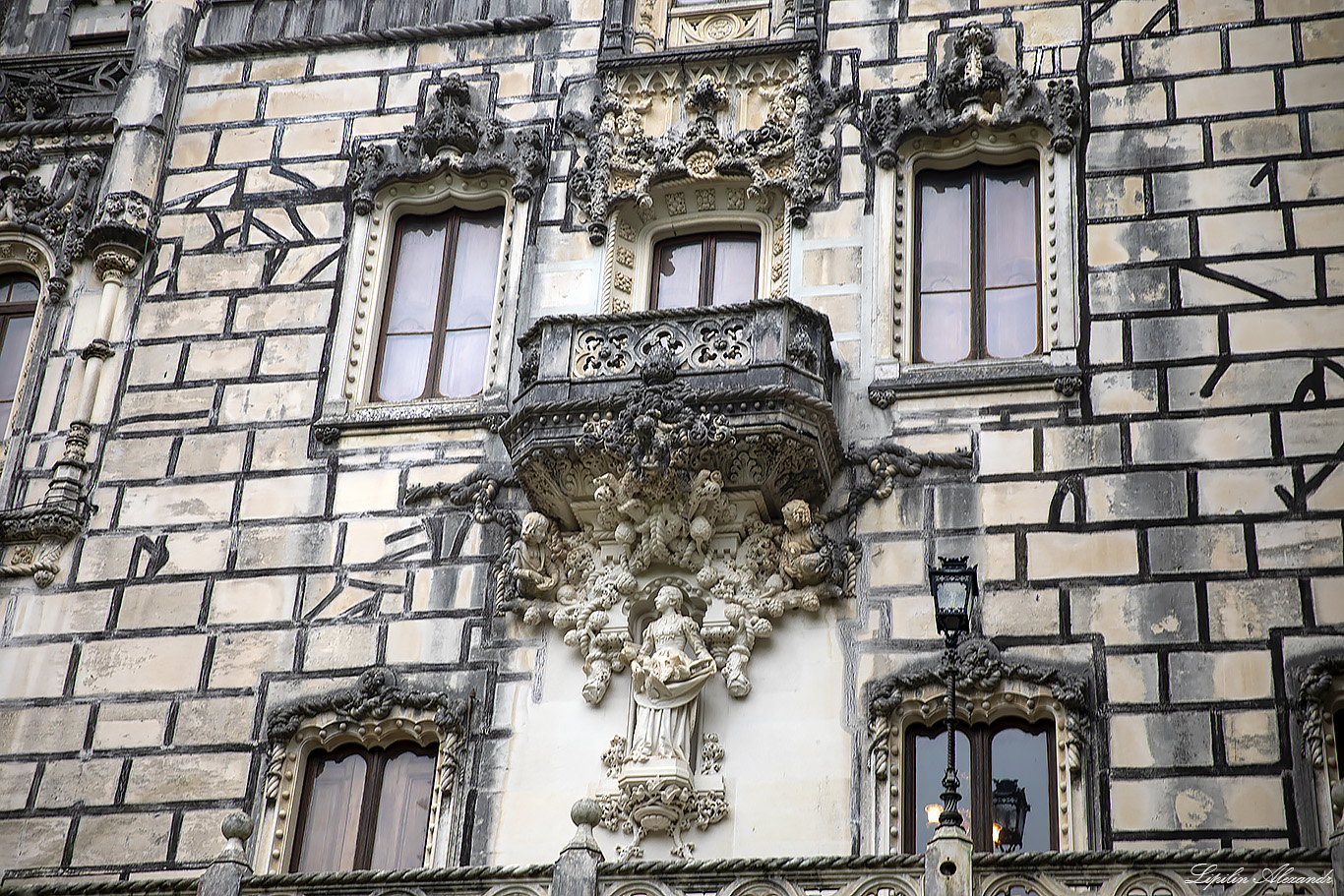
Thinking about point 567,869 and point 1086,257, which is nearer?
point 567,869

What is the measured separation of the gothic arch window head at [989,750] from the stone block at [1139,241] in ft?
12.3

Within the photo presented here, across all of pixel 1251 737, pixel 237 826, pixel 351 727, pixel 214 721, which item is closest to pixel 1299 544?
pixel 1251 737

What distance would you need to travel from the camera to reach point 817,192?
56.2 ft

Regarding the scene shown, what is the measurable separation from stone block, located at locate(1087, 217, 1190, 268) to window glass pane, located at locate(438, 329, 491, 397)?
554 cm

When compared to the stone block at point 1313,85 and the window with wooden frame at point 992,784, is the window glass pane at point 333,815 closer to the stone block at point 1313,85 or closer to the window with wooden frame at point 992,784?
the window with wooden frame at point 992,784

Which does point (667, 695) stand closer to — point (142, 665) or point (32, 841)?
point (142, 665)

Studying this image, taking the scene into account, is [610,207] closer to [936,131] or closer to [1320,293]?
[936,131]

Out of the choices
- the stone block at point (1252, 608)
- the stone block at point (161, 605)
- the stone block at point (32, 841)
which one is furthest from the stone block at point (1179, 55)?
the stone block at point (32, 841)

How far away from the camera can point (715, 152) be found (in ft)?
57.2

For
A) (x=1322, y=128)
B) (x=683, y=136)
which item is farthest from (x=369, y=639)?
(x=1322, y=128)

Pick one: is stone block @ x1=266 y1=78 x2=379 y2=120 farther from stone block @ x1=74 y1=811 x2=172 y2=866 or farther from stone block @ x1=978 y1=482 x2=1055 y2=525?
stone block @ x1=978 y1=482 x2=1055 y2=525

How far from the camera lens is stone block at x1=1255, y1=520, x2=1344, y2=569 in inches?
573

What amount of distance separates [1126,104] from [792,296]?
11.4ft

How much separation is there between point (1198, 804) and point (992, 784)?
1535mm
